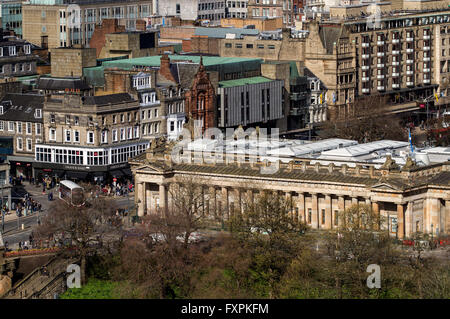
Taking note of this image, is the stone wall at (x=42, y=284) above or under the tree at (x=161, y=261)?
under

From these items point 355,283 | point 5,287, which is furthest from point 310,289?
point 5,287

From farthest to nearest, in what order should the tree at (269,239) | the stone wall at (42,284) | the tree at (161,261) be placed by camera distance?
the stone wall at (42,284) → the tree at (269,239) → the tree at (161,261)

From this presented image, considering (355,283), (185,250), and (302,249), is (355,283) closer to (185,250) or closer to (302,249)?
(302,249)

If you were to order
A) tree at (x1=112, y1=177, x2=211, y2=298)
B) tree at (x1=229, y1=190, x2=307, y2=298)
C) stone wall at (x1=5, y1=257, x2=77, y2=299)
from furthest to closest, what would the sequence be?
1. stone wall at (x1=5, y1=257, x2=77, y2=299)
2. tree at (x1=229, y1=190, x2=307, y2=298)
3. tree at (x1=112, y1=177, x2=211, y2=298)

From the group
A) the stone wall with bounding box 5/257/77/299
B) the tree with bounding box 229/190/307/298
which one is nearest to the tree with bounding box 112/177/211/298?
the tree with bounding box 229/190/307/298

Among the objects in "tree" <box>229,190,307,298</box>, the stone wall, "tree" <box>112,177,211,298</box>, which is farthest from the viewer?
the stone wall

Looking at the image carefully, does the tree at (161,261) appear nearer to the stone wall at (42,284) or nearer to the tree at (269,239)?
the tree at (269,239)

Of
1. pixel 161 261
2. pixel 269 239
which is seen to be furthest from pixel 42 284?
pixel 269 239

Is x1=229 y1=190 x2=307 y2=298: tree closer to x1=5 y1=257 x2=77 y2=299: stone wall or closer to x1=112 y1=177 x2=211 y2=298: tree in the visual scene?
x1=112 y1=177 x2=211 y2=298: tree

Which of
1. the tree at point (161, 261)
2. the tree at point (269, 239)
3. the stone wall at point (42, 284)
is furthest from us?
the stone wall at point (42, 284)

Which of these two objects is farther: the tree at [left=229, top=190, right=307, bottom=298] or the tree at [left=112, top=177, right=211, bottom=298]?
the tree at [left=229, top=190, right=307, bottom=298]

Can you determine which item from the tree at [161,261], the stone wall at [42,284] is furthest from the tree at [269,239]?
the stone wall at [42,284]

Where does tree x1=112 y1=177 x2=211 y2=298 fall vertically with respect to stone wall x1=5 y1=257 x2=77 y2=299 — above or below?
above
